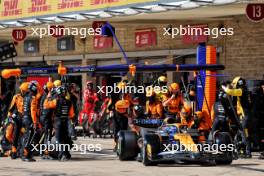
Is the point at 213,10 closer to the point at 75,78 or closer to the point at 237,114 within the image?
the point at 237,114

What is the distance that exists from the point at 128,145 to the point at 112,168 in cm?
136

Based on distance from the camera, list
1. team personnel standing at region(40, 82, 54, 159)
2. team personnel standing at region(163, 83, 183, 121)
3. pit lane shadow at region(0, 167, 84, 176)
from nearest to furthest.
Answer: pit lane shadow at region(0, 167, 84, 176) → team personnel standing at region(40, 82, 54, 159) → team personnel standing at region(163, 83, 183, 121)

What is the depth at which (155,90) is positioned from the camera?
752 inches

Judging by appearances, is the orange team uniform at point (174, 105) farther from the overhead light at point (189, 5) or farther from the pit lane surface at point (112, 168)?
the overhead light at point (189, 5)

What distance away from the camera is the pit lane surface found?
14216 mm

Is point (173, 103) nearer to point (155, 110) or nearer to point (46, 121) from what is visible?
point (155, 110)

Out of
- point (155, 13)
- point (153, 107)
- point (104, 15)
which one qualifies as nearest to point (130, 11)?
point (155, 13)

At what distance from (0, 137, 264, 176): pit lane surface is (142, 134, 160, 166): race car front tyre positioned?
0.59 feet

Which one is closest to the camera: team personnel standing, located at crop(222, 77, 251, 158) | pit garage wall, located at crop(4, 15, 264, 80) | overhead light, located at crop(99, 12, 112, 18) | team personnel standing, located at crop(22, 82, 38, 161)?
team personnel standing, located at crop(22, 82, 38, 161)

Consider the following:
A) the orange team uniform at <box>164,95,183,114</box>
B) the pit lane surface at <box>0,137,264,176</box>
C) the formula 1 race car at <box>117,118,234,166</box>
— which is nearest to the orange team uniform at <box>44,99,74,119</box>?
the pit lane surface at <box>0,137,264,176</box>

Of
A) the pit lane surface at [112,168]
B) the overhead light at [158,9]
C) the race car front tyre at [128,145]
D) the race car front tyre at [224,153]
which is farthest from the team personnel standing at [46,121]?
the overhead light at [158,9]

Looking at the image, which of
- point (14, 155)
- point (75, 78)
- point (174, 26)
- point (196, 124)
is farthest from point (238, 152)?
point (75, 78)

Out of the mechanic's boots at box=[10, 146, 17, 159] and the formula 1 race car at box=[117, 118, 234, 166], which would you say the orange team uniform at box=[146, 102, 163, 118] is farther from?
the mechanic's boots at box=[10, 146, 17, 159]

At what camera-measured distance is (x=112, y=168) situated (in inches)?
599
